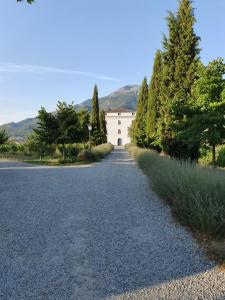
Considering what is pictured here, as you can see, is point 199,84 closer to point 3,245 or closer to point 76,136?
point 3,245

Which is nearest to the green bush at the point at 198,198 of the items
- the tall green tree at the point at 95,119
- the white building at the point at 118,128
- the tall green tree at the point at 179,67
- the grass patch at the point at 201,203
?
the grass patch at the point at 201,203

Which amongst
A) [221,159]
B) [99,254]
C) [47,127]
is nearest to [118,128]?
[47,127]

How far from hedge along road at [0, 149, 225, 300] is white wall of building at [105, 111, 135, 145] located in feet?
267

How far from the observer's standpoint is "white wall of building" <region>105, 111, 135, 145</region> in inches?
3489

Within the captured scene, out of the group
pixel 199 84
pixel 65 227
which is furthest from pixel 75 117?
pixel 65 227

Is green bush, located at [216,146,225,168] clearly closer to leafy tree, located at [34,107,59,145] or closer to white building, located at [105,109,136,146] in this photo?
leafy tree, located at [34,107,59,145]

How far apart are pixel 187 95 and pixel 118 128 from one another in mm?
74524

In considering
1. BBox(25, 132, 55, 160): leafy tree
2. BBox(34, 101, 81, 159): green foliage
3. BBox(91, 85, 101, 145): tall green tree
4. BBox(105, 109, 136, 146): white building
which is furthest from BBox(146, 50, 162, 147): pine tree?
BBox(105, 109, 136, 146): white building

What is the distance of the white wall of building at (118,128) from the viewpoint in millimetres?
88625

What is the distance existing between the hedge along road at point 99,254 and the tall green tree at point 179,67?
28.4ft

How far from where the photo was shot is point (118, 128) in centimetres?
8900

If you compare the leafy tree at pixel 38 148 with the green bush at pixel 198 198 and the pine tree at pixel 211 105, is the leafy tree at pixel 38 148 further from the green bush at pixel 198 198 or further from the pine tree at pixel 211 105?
the green bush at pixel 198 198

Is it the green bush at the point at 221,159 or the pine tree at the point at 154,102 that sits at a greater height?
the pine tree at the point at 154,102

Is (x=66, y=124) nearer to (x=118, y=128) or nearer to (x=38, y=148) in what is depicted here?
(x=38, y=148)
